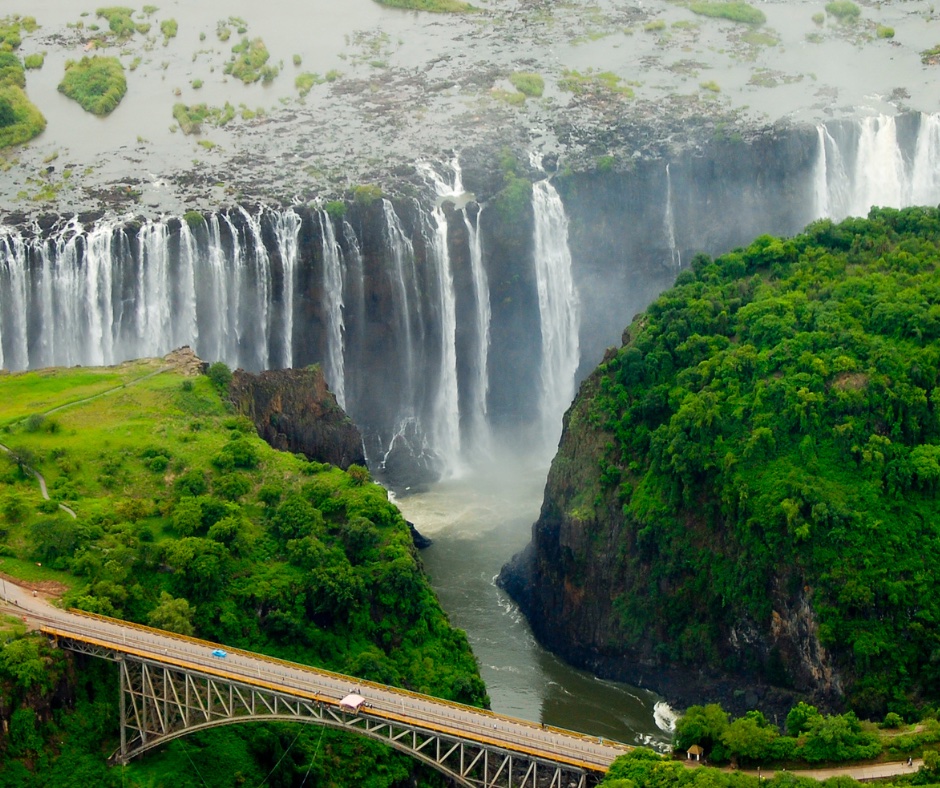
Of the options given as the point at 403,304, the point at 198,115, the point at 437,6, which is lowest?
the point at 403,304

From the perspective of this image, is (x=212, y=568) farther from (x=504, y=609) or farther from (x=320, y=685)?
(x=504, y=609)

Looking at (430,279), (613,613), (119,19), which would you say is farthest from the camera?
(119,19)

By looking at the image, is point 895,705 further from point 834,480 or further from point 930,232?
point 930,232

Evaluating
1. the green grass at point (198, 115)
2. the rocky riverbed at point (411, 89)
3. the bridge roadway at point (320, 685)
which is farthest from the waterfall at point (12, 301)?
the bridge roadway at point (320, 685)

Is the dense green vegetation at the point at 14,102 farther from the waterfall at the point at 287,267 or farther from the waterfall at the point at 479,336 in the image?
the waterfall at the point at 479,336

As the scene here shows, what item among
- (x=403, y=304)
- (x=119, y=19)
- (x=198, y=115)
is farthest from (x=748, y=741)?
(x=119, y=19)

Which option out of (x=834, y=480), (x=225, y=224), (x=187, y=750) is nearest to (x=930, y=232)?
(x=834, y=480)
